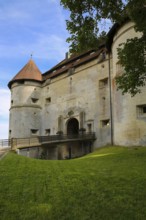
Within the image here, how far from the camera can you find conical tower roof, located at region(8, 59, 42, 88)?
30452mm

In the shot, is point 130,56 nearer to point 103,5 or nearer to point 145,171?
point 103,5

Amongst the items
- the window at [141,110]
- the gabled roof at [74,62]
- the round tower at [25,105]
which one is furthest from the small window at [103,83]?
the round tower at [25,105]

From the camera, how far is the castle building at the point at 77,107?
18.1 metres

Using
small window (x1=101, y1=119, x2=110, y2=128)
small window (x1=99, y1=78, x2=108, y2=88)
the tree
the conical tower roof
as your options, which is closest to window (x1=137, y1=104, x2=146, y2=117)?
small window (x1=101, y1=119, x2=110, y2=128)

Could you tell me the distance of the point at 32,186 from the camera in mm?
6395

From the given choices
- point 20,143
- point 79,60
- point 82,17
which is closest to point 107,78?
point 79,60

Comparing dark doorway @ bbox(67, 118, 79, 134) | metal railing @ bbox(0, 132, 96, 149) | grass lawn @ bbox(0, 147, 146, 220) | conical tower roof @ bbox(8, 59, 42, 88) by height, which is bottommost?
grass lawn @ bbox(0, 147, 146, 220)

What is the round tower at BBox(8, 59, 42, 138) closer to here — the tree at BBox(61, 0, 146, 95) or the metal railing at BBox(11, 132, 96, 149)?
the metal railing at BBox(11, 132, 96, 149)

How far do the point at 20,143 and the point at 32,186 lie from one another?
48.6 ft

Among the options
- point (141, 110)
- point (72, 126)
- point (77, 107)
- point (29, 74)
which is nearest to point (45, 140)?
point (77, 107)

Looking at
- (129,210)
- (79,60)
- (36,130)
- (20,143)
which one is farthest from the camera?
(36,130)

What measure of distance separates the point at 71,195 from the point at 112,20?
6.17 metres

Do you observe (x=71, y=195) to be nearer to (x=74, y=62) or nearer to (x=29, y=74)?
(x=74, y=62)

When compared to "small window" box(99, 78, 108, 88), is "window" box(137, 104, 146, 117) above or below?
below
